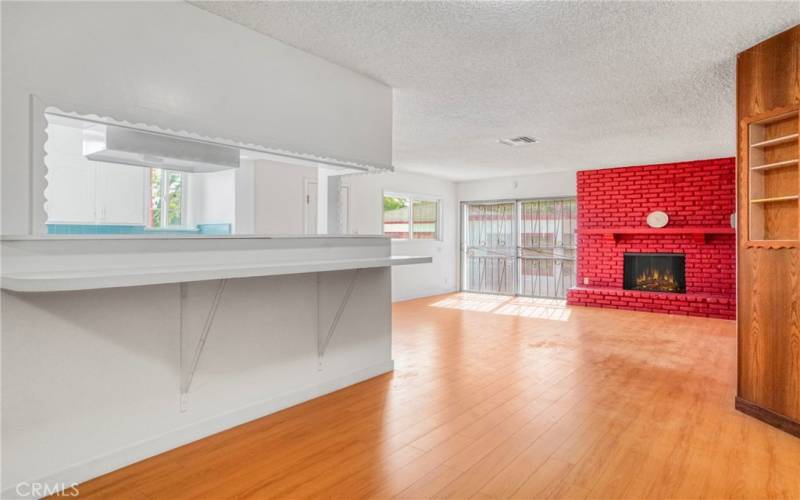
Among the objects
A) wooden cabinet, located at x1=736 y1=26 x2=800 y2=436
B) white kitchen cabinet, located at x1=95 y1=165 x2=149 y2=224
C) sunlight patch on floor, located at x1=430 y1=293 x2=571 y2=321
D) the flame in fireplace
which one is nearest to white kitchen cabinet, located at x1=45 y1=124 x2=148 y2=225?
white kitchen cabinet, located at x1=95 y1=165 x2=149 y2=224

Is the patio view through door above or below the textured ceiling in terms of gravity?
below

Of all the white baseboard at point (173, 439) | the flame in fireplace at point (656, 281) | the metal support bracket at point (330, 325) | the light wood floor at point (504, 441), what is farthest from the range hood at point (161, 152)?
the flame in fireplace at point (656, 281)

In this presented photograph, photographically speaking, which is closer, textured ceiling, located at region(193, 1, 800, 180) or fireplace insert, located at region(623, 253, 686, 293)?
textured ceiling, located at region(193, 1, 800, 180)

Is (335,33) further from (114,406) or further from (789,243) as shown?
(789,243)

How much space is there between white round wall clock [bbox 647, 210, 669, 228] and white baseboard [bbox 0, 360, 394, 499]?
6.17 metres

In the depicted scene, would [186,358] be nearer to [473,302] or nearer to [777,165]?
[777,165]

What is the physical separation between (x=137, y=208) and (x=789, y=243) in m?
5.52

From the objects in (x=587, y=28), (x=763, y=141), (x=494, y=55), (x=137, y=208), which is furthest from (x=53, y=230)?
(x=763, y=141)

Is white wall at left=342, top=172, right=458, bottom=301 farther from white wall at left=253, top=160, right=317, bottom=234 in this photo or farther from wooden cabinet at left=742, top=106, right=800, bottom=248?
wooden cabinet at left=742, top=106, right=800, bottom=248

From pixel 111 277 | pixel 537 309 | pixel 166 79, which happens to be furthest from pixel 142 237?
pixel 537 309

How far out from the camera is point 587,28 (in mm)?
2809

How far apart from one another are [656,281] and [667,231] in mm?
889

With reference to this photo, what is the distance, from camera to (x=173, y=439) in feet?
8.32

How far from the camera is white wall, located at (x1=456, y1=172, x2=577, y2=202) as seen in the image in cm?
857
